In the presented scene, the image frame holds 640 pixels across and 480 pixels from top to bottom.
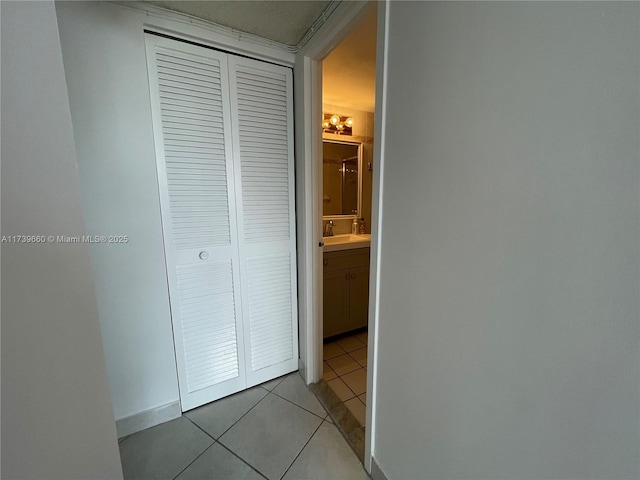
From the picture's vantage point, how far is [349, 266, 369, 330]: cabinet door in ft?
7.38

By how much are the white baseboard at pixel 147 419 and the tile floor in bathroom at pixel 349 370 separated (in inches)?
38.4

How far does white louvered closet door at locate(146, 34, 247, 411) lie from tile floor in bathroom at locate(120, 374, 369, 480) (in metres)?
0.16

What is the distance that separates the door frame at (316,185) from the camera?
97 cm

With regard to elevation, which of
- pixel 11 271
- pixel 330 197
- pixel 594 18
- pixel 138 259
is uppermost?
pixel 594 18

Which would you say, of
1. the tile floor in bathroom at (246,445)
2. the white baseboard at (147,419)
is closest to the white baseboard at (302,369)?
the tile floor in bathroom at (246,445)

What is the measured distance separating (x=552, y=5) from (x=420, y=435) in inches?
48.7

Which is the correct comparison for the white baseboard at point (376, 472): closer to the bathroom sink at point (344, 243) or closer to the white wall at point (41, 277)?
the white wall at point (41, 277)

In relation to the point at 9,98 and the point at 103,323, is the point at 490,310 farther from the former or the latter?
the point at 103,323

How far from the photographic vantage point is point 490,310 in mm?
637

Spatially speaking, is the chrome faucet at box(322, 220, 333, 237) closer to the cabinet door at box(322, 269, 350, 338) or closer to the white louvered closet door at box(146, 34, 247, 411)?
the cabinet door at box(322, 269, 350, 338)

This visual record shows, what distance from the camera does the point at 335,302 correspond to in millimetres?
2199

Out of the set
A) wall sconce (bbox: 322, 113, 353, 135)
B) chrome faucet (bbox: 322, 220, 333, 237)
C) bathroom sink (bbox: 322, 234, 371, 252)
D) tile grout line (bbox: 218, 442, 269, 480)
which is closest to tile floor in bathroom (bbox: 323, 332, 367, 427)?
tile grout line (bbox: 218, 442, 269, 480)

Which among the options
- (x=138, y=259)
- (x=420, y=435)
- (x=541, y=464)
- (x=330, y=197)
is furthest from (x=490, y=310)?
(x=330, y=197)

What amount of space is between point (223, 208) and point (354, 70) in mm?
1400
